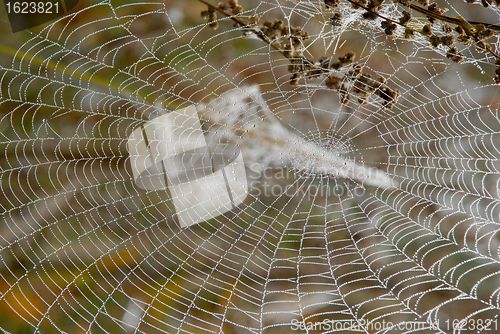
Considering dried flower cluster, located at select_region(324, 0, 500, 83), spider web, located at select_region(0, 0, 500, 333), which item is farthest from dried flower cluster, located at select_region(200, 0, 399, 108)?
spider web, located at select_region(0, 0, 500, 333)

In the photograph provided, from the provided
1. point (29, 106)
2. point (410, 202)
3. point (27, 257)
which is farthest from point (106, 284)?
point (410, 202)

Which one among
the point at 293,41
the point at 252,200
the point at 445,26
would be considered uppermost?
the point at 445,26

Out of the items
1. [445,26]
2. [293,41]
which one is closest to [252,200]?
[293,41]

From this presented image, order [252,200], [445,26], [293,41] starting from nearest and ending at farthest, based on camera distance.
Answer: [445,26] → [293,41] → [252,200]

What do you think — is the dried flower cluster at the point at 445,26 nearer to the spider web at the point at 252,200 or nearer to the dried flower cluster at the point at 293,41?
the dried flower cluster at the point at 293,41

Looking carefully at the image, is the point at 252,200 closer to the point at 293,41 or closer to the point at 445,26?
the point at 293,41

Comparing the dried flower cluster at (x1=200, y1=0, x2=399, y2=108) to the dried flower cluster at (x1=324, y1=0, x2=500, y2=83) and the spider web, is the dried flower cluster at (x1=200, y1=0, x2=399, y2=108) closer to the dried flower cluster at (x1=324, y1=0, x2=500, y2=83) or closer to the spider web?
the dried flower cluster at (x1=324, y1=0, x2=500, y2=83)

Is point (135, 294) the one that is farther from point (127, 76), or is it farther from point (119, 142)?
point (127, 76)

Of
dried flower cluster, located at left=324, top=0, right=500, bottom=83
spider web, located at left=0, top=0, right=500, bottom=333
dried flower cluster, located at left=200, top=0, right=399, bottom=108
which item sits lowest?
spider web, located at left=0, top=0, right=500, bottom=333
